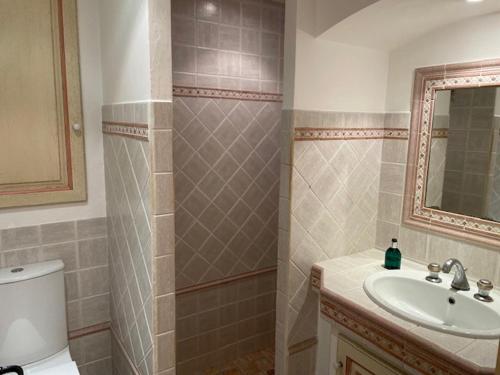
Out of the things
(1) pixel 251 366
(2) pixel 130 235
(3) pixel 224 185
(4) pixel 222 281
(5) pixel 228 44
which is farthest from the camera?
(1) pixel 251 366

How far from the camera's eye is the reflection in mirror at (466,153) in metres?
1.58

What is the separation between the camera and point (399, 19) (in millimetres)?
1564

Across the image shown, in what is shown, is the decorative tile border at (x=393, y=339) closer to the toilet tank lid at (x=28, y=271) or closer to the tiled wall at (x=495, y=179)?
the tiled wall at (x=495, y=179)

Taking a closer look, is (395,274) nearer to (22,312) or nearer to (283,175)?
(283,175)

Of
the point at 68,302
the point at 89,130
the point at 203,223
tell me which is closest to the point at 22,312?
the point at 68,302

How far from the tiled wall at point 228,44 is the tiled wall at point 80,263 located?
0.98 metres

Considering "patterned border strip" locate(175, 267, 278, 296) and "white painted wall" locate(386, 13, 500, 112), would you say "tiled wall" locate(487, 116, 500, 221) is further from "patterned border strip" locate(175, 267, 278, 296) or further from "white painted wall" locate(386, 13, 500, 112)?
"patterned border strip" locate(175, 267, 278, 296)

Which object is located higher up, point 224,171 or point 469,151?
point 469,151

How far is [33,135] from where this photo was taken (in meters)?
1.63

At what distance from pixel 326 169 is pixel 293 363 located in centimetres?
96

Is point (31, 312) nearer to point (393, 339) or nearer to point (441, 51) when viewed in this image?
point (393, 339)

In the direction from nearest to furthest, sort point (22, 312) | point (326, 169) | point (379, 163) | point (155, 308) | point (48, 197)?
point (155, 308), point (22, 312), point (48, 197), point (326, 169), point (379, 163)

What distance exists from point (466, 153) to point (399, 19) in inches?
25.4

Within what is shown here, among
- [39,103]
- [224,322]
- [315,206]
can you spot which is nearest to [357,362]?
[315,206]
